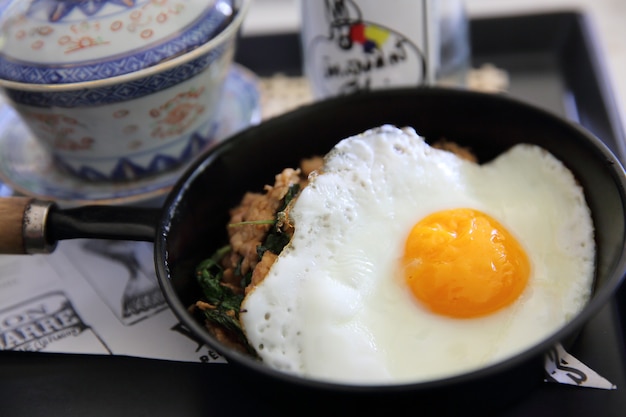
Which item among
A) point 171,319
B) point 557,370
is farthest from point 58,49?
point 557,370

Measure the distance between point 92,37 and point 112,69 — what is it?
96mm

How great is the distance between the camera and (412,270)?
1.16m

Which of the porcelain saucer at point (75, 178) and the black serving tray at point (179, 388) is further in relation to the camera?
the porcelain saucer at point (75, 178)

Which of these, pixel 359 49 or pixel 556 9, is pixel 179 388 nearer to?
pixel 359 49

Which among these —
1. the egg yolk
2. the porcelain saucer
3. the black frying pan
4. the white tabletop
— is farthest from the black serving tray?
the white tabletop

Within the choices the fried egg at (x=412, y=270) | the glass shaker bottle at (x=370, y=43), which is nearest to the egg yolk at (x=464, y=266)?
the fried egg at (x=412, y=270)

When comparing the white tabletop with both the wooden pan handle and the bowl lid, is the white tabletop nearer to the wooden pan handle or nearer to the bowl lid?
the bowl lid

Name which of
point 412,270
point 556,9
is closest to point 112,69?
point 412,270

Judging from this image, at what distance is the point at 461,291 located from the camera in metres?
1.12

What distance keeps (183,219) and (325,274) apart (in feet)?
1.09

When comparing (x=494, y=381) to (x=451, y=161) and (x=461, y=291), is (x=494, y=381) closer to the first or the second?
(x=461, y=291)

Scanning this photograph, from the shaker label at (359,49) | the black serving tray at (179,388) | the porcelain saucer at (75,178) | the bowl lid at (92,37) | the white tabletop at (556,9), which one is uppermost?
the bowl lid at (92,37)

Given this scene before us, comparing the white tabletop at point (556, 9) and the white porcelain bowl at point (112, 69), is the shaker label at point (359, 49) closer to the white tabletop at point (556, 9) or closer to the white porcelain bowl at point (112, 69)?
the white porcelain bowl at point (112, 69)

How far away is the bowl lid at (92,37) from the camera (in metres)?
1.44
